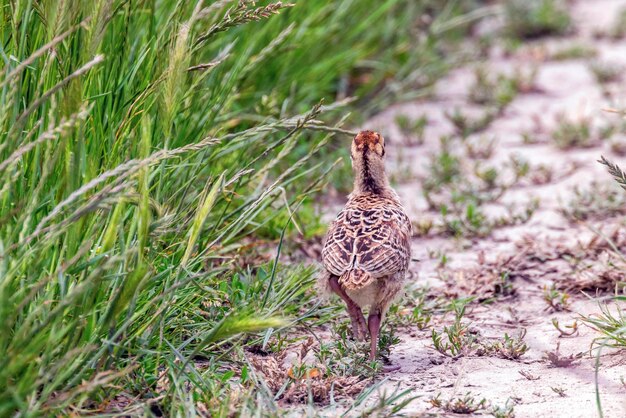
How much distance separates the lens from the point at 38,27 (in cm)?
450

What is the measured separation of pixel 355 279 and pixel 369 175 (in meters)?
1.06

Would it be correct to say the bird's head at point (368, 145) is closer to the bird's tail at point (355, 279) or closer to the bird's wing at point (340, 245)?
the bird's wing at point (340, 245)

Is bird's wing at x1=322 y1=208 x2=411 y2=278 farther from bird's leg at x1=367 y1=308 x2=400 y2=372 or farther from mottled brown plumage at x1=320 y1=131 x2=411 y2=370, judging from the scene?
bird's leg at x1=367 y1=308 x2=400 y2=372

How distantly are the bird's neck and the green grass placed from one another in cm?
56

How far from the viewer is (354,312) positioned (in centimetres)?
473

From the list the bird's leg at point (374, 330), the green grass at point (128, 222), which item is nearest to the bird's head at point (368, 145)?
the green grass at point (128, 222)

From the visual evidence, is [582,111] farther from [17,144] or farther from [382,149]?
[17,144]

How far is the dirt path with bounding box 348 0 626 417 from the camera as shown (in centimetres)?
438

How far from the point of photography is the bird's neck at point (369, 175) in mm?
5348

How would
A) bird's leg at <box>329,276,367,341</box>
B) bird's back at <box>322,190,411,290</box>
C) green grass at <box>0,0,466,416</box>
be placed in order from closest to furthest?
green grass at <box>0,0,466,416</box> < bird's back at <box>322,190,411,290</box> < bird's leg at <box>329,276,367,341</box>

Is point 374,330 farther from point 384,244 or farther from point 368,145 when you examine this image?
point 368,145

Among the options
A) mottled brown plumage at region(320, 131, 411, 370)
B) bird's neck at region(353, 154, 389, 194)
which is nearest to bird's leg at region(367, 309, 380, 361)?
mottled brown plumage at region(320, 131, 411, 370)

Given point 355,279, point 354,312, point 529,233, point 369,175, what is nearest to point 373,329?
point 354,312

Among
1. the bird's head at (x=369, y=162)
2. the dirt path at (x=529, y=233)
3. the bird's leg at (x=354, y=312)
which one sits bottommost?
the dirt path at (x=529, y=233)
